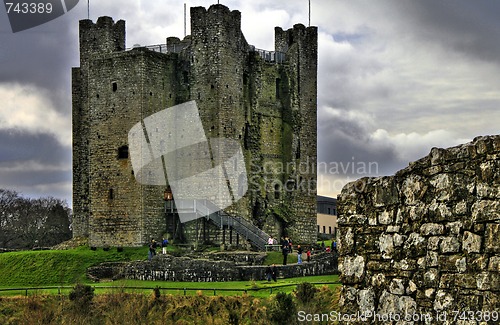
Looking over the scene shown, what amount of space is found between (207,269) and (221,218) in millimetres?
12754

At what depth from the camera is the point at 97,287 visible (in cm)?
4212

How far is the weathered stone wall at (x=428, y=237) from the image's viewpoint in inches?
339

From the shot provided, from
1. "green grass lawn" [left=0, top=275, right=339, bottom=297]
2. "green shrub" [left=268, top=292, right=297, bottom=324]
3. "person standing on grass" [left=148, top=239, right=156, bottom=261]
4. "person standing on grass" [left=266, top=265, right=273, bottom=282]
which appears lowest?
"green shrub" [left=268, top=292, right=297, bottom=324]

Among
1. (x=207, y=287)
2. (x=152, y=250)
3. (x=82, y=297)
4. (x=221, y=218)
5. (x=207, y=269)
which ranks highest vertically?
(x=221, y=218)

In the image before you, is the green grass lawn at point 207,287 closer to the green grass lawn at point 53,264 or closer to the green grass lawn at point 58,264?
the green grass lawn at point 58,264

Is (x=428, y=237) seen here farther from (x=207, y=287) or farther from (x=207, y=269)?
(x=207, y=269)

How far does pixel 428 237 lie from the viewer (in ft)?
30.8

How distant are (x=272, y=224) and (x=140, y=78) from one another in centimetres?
1272

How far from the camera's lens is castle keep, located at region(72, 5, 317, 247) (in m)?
55.4

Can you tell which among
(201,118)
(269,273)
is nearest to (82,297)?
(269,273)

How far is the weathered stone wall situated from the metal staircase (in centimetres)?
4373

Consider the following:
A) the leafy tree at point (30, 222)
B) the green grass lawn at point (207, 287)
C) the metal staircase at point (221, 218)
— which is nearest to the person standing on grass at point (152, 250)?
the green grass lawn at point (207, 287)

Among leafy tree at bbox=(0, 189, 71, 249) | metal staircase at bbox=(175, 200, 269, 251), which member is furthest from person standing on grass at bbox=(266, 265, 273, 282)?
leafy tree at bbox=(0, 189, 71, 249)

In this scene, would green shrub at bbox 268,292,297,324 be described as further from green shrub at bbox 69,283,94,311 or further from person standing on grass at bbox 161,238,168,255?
person standing on grass at bbox 161,238,168,255
